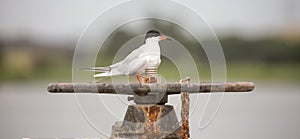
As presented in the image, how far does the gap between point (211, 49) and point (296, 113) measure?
12.6m

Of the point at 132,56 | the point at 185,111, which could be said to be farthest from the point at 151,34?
the point at 185,111

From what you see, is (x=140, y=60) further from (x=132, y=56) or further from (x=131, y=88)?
(x=131, y=88)

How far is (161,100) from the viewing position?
324 cm

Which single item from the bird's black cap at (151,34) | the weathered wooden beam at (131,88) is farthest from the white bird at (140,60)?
the weathered wooden beam at (131,88)

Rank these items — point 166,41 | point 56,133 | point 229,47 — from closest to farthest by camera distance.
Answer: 1. point 166,41
2. point 56,133
3. point 229,47

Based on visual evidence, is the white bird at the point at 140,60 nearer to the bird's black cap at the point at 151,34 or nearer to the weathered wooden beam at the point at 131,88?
the bird's black cap at the point at 151,34

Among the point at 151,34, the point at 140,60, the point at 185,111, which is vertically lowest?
the point at 185,111

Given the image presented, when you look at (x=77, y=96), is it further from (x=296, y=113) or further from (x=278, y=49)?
(x=278, y=49)

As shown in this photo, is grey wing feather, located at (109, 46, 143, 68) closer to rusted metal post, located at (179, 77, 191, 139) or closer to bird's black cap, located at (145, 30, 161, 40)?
bird's black cap, located at (145, 30, 161, 40)

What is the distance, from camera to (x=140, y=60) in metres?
3.31

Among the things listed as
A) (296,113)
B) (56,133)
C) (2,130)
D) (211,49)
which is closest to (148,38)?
(211,49)

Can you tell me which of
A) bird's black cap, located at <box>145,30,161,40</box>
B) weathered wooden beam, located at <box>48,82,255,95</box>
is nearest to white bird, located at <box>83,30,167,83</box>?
bird's black cap, located at <box>145,30,161,40</box>

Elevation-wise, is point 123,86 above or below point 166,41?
below

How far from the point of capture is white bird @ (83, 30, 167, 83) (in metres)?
3.32
